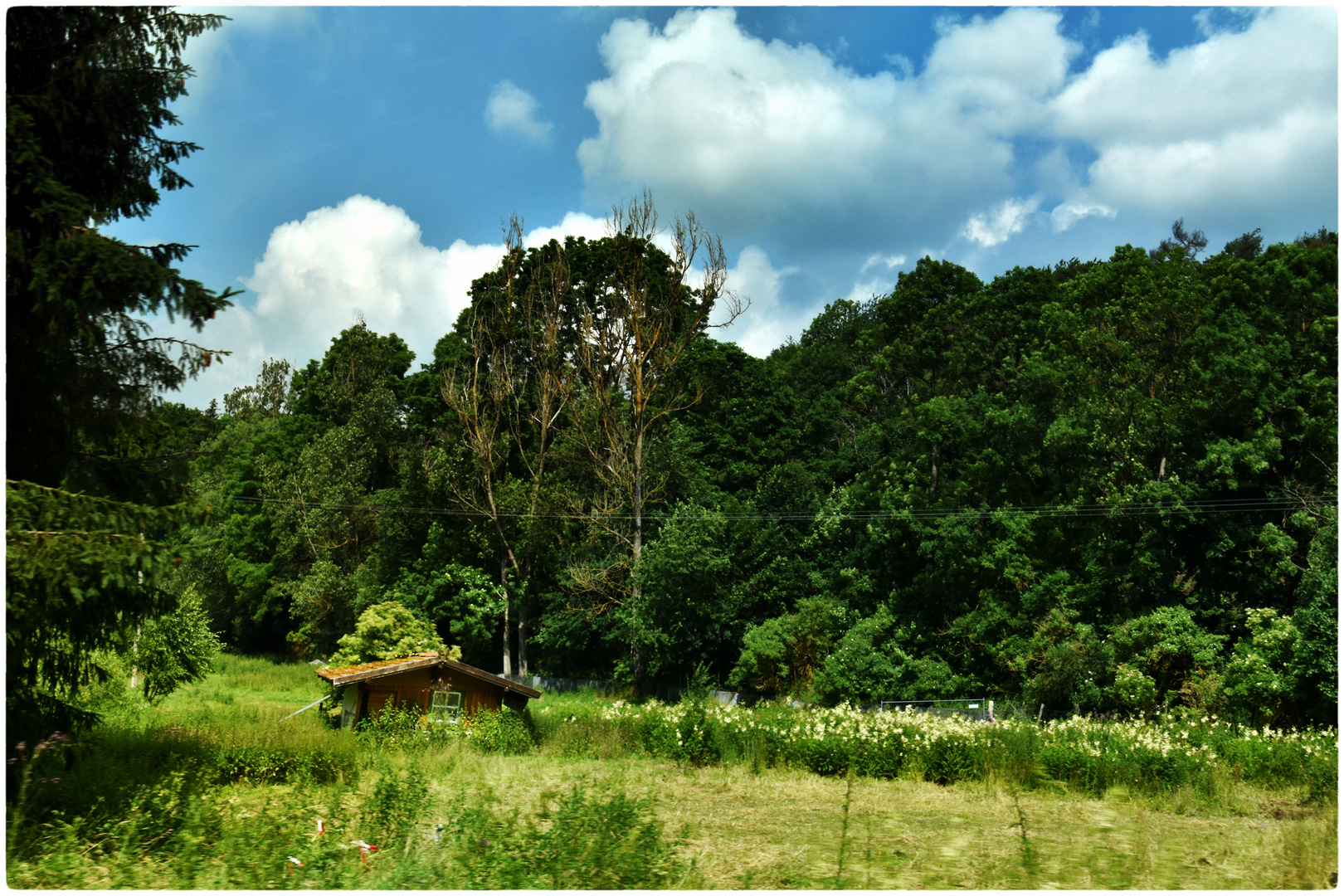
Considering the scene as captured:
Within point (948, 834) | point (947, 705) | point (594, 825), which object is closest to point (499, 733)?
point (948, 834)

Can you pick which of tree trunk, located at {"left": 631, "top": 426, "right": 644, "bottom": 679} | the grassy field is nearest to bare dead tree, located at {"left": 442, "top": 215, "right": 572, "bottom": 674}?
tree trunk, located at {"left": 631, "top": 426, "right": 644, "bottom": 679}

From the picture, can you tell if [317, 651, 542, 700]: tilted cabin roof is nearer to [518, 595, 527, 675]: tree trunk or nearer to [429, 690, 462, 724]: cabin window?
[429, 690, 462, 724]: cabin window

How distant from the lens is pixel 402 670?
69.0 ft

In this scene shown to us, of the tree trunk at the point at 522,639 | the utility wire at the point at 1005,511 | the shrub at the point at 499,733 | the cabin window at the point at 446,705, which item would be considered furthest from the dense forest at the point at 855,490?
the shrub at the point at 499,733

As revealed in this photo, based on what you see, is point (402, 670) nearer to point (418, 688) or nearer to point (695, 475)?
point (418, 688)

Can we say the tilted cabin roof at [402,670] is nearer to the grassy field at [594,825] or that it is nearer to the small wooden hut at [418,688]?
the small wooden hut at [418,688]

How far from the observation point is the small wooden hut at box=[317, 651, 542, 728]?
68.1 ft

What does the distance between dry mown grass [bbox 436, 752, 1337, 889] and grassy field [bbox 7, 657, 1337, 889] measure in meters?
0.04

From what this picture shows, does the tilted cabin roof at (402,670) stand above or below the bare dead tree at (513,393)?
below

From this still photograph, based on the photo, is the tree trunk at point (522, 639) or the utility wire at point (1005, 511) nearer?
the utility wire at point (1005, 511)

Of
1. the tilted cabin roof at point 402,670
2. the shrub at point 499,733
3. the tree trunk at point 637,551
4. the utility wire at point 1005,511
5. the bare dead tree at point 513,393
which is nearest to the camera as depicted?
the shrub at point 499,733

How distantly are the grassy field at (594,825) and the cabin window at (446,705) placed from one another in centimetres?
587

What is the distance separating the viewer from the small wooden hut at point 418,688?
2077 cm

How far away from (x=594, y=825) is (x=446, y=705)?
15128mm
